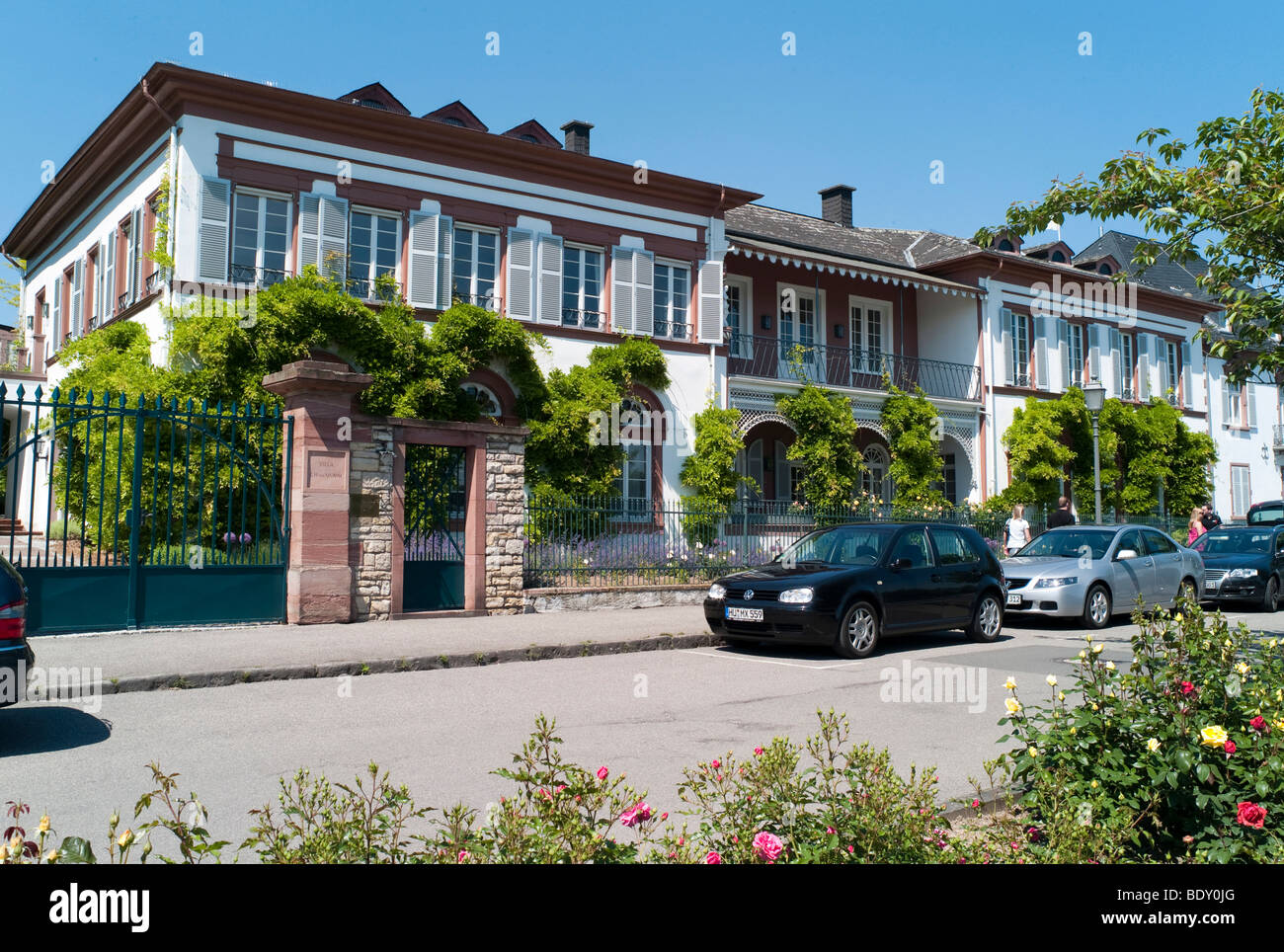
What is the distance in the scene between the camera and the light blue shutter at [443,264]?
19.7 metres

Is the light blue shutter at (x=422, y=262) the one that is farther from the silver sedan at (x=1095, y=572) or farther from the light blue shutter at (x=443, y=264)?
the silver sedan at (x=1095, y=572)

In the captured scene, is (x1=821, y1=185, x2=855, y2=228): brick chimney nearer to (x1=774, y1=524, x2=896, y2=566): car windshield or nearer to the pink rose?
(x1=774, y1=524, x2=896, y2=566): car windshield

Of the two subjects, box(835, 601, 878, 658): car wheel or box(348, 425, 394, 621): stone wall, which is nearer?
box(835, 601, 878, 658): car wheel

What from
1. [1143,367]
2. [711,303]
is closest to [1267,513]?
[1143,367]

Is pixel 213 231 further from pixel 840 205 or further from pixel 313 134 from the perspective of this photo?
pixel 840 205

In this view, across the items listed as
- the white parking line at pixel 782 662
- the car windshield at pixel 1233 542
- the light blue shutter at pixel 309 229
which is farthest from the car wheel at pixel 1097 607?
the light blue shutter at pixel 309 229

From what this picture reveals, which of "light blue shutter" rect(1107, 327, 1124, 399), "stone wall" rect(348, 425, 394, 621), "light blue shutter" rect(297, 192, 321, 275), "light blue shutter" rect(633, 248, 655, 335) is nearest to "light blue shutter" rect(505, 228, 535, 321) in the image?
"light blue shutter" rect(633, 248, 655, 335)

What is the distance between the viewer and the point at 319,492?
12.4m

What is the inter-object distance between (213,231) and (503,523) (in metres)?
7.80

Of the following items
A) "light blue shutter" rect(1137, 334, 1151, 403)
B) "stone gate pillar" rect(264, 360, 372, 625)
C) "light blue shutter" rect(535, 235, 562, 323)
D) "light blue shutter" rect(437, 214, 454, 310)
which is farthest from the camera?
"light blue shutter" rect(1137, 334, 1151, 403)

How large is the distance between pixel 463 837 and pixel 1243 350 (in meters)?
9.72

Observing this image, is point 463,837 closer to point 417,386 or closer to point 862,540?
point 862,540

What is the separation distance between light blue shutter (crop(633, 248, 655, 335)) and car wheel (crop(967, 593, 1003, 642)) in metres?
11.1

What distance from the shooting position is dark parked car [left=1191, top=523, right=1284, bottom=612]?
17.9 meters
